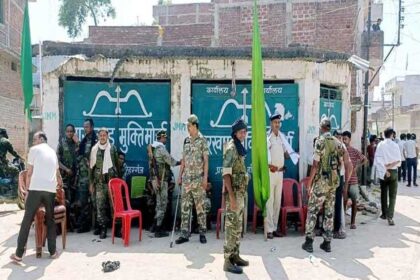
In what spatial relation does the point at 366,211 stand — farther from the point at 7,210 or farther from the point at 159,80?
the point at 7,210

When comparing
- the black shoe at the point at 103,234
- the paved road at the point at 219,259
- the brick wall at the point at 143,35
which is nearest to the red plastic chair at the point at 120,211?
the paved road at the point at 219,259

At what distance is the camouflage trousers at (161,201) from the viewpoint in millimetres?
6719

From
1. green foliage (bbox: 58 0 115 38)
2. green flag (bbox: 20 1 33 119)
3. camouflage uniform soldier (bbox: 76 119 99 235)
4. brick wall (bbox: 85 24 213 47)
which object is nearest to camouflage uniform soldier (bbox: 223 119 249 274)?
camouflage uniform soldier (bbox: 76 119 99 235)

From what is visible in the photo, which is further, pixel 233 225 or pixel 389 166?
pixel 389 166

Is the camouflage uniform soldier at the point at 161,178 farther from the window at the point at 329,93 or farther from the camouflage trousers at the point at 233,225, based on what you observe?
the window at the point at 329,93

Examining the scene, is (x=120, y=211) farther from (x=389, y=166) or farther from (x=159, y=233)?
(x=389, y=166)

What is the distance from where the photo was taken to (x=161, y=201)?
6.77 metres

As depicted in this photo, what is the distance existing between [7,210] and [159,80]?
13.9 ft

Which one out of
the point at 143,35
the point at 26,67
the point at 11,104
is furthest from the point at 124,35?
the point at 26,67

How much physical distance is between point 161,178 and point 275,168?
1756 millimetres

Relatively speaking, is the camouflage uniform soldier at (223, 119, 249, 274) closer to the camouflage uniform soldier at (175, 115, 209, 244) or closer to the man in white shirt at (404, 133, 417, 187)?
the camouflage uniform soldier at (175, 115, 209, 244)

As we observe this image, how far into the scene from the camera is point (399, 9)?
15078 mm

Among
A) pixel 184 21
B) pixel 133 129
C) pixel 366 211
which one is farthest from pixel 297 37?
pixel 184 21

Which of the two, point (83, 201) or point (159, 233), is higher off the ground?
point (83, 201)
